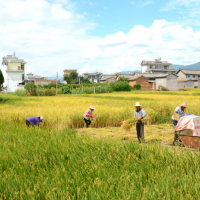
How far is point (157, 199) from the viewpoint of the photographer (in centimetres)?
234

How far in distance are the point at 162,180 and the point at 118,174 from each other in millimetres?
556

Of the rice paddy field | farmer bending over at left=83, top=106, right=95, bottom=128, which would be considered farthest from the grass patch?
farmer bending over at left=83, top=106, right=95, bottom=128

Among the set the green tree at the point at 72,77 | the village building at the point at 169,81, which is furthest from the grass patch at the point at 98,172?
the green tree at the point at 72,77

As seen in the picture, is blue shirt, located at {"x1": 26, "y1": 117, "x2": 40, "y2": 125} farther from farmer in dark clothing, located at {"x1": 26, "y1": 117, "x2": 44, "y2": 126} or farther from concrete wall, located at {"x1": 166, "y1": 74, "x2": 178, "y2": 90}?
concrete wall, located at {"x1": 166, "y1": 74, "x2": 178, "y2": 90}

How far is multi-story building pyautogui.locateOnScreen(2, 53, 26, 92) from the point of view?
48469mm

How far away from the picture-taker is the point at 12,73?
161ft

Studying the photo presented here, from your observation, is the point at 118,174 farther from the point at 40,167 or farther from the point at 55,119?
the point at 55,119

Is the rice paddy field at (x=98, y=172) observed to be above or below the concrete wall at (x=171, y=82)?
below

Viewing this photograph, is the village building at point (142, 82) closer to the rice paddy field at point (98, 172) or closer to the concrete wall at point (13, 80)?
the concrete wall at point (13, 80)

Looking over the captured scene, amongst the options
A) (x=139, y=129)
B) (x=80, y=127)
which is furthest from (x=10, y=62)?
(x=139, y=129)

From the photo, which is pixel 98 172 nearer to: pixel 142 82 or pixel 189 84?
pixel 142 82

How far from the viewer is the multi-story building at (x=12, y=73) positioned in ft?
159

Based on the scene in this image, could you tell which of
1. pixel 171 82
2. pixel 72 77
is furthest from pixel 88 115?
pixel 72 77

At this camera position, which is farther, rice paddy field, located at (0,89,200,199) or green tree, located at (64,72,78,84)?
green tree, located at (64,72,78,84)
